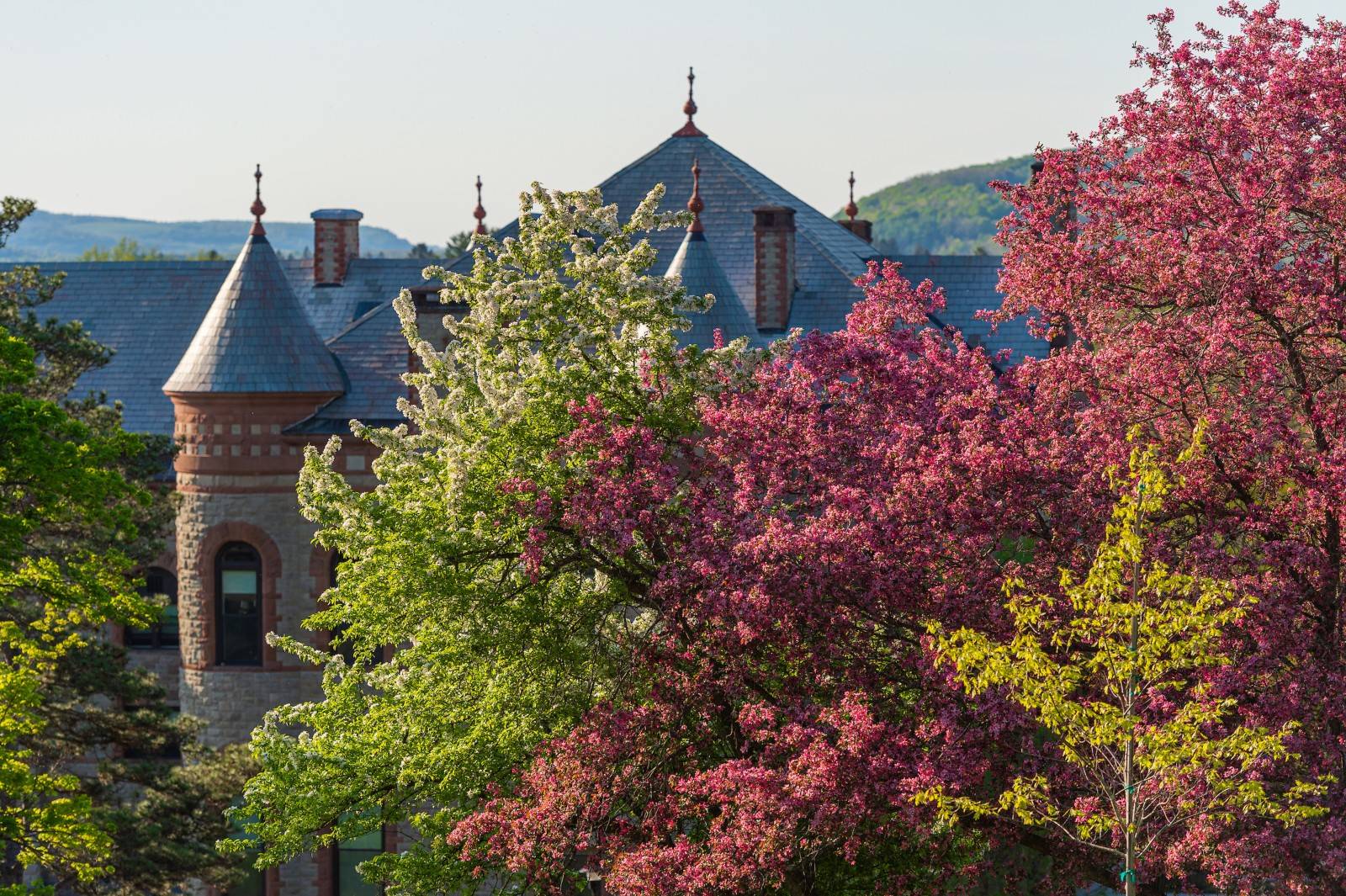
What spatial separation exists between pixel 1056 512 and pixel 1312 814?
393 centimetres

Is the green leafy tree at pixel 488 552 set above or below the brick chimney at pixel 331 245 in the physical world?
below

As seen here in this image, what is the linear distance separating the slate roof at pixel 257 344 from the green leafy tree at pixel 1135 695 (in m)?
22.1

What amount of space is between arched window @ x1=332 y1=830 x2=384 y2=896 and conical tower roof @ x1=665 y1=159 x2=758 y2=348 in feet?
36.4

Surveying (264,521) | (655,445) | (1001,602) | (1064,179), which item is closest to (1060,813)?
(1001,602)

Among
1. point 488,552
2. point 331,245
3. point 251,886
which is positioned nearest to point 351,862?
point 251,886

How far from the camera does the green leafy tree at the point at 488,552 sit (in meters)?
22.7

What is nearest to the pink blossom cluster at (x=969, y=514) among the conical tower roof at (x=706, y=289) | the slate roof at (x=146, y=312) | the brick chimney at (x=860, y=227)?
the conical tower roof at (x=706, y=289)

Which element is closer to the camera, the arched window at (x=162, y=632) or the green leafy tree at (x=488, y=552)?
the green leafy tree at (x=488, y=552)

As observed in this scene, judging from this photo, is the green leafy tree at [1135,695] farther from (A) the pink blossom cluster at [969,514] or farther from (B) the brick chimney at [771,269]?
(B) the brick chimney at [771,269]

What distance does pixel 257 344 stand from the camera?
1542 inches

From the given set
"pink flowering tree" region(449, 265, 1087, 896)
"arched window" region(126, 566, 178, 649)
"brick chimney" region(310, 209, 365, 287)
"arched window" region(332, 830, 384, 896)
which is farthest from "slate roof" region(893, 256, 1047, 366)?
"pink flowering tree" region(449, 265, 1087, 896)

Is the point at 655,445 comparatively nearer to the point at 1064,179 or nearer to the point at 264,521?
the point at 1064,179

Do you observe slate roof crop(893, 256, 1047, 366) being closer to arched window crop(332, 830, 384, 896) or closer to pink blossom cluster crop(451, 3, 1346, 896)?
arched window crop(332, 830, 384, 896)

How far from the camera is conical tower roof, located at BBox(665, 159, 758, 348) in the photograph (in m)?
36.6
